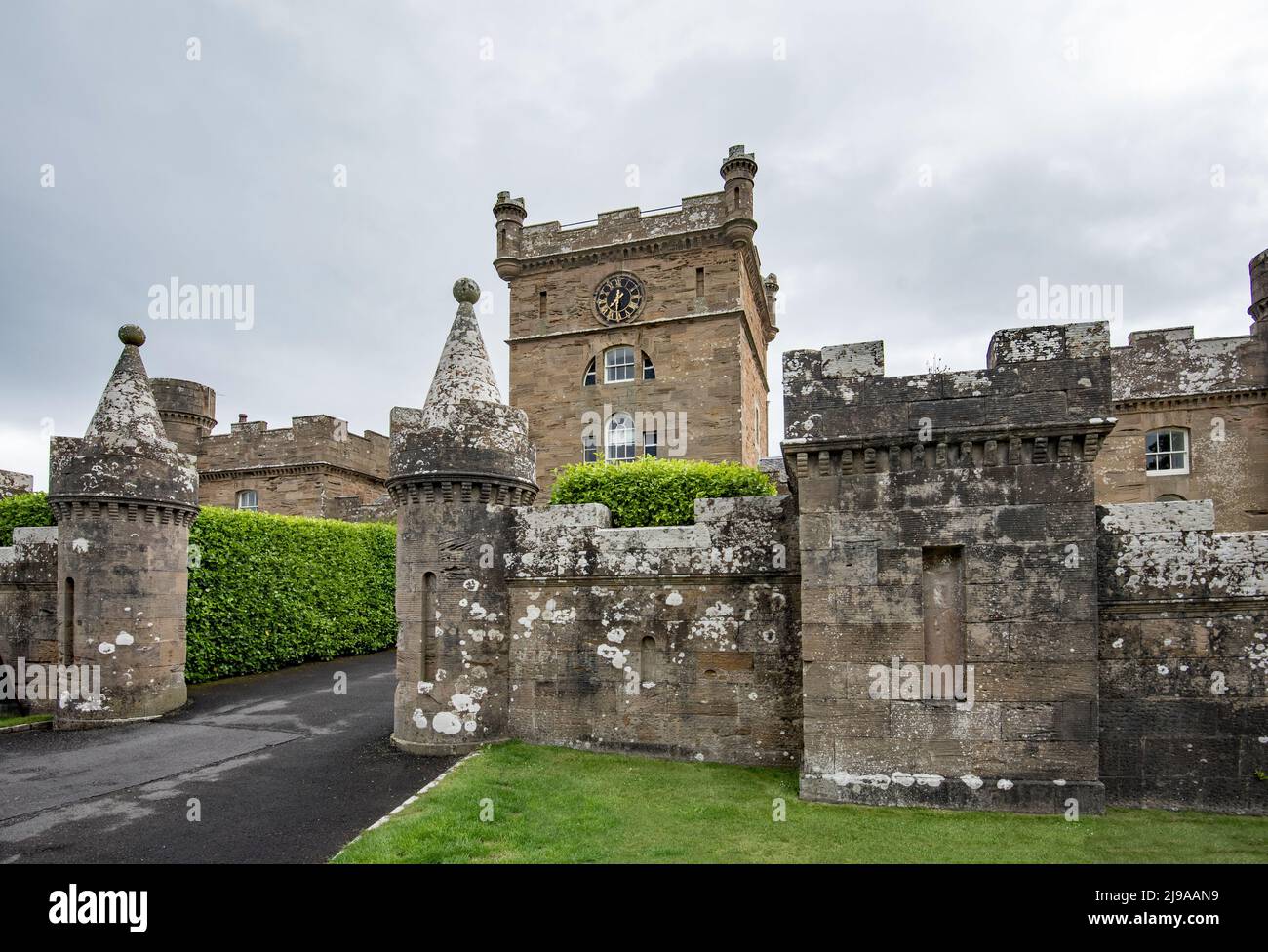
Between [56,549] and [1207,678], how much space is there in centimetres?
1635

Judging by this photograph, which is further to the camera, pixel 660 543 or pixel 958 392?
pixel 660 543

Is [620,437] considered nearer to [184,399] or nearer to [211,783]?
[211,783]

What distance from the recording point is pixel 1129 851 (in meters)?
5.49

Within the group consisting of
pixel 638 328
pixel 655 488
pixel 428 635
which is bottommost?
pixel 428 635

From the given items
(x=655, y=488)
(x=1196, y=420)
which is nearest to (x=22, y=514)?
(x=655, y=488)

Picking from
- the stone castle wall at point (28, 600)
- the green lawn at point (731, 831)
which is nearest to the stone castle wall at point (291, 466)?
the stone castle wall at point (28, 600)

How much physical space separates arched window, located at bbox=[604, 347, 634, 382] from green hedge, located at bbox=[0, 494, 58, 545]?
15.6m

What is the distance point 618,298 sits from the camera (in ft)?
78.5

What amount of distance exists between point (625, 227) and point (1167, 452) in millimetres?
19619

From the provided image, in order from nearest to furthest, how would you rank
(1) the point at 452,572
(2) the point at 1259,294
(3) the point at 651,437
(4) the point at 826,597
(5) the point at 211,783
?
(4) the point at 826,597 → (5) the point at 211,783 → (1) the point at 452,572 → (2) the point at 1259,294 → (3) the point at 651,437

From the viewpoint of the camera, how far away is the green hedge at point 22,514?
15.2 meters

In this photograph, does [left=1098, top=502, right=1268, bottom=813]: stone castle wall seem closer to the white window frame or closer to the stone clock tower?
the stone clock tower
